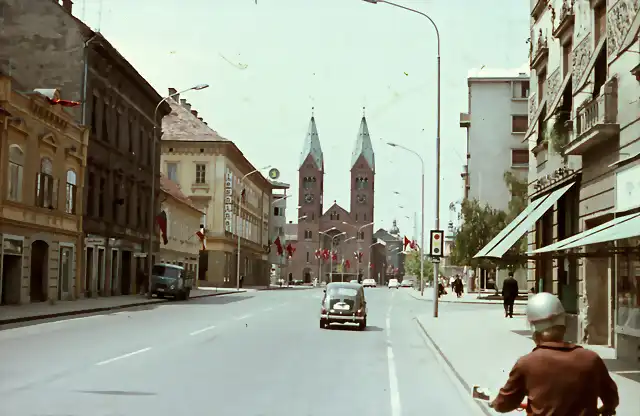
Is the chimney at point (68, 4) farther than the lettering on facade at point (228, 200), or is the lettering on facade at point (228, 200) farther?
the lettering on facade at point (228, 200)

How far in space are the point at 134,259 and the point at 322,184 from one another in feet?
430

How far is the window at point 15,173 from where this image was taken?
3303cm

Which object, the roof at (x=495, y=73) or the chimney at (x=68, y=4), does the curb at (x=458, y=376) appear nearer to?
the chimney at (x=68, y=4)

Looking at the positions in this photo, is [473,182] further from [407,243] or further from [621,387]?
[621,387]

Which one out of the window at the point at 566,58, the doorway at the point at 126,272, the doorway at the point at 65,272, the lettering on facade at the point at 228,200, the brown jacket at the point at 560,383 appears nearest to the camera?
the brown jacket at the point at 560,383

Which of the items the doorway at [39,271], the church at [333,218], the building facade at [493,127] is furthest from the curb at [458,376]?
the church at [333,218]

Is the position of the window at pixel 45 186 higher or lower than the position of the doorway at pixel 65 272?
higher

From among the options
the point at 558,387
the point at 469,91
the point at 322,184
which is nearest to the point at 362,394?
the point at 558,387

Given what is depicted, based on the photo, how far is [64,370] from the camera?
1382 cm

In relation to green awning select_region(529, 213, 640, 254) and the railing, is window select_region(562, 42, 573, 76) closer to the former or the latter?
the railing

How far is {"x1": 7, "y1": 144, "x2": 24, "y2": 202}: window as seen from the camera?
33.0 m

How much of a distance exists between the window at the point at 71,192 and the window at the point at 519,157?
50.8 m

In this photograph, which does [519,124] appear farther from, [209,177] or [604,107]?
[604,107]

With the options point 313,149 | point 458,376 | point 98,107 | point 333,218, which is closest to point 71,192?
point 98,107
